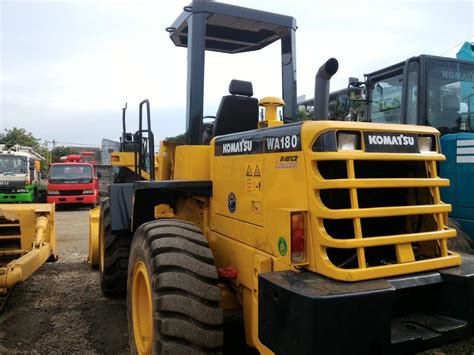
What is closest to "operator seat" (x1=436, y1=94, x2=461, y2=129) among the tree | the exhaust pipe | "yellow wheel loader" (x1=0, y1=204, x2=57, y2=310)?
the exhaust pipe

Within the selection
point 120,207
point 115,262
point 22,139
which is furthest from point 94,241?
point 22,139

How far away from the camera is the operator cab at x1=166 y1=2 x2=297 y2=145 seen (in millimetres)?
3701

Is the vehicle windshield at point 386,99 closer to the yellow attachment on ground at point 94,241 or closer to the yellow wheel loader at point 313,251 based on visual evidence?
the yellow wheel loader at point 313,251

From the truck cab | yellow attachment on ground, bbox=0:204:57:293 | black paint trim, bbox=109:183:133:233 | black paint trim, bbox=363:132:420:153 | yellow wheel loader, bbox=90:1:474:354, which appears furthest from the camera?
the truck cab

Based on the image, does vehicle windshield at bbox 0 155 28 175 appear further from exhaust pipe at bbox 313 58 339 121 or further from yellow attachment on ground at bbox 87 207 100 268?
exhaust pipe at bbox 313 58 339 121

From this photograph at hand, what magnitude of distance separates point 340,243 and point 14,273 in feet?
11.3

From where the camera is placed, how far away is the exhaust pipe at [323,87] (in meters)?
2.67

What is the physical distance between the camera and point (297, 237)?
7.84 ft

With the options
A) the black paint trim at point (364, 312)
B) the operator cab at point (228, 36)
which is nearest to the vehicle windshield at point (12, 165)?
the operator cab at point (228, 36)

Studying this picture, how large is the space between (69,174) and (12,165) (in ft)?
6.78

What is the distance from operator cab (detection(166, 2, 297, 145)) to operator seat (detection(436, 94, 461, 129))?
2475 millimetres

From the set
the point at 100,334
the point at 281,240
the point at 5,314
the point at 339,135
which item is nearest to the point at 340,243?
the point at 281,240

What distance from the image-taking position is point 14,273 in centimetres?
432

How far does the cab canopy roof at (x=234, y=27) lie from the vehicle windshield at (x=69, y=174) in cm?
1401
